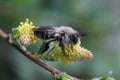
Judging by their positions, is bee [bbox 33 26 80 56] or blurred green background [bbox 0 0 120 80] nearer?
bee [bbox 33 26 80 56]

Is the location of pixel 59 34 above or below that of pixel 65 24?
below

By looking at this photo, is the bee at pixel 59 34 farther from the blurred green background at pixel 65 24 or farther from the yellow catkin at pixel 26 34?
the blurred green background at pixel 65 24

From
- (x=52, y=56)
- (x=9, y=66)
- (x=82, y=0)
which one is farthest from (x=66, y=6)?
(x=52, y=56)

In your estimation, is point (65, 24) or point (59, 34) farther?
point (65, 24)

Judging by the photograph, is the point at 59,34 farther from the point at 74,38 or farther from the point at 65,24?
the point at 65,24

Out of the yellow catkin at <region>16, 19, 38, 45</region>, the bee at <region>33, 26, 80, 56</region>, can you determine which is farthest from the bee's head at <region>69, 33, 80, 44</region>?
the yellow catkin at <region>16, 19, 38, 45</region>

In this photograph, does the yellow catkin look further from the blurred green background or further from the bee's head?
the blurred green background

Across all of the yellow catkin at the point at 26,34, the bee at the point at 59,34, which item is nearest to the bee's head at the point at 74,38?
the bee at the point at 59,34

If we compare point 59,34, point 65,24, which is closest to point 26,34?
point 59,34
